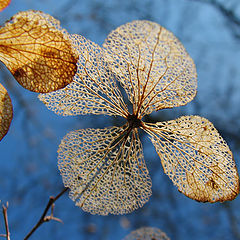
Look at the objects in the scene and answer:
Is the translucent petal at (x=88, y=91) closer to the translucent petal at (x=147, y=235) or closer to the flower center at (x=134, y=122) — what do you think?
the flower center at (x=134, y=122)

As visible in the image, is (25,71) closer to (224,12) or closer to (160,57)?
(160,57)

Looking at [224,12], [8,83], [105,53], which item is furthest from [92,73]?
[224,12]

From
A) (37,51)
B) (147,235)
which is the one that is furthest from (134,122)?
(147,235)

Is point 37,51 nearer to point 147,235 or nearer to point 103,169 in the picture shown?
point 103,169

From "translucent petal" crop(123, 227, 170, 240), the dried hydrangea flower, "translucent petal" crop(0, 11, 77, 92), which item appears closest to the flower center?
the dried hydrangea flower

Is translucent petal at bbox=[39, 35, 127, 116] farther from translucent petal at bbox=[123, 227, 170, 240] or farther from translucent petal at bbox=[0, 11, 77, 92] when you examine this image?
translucent petal at bbox=[123, 227, 170, 240]
